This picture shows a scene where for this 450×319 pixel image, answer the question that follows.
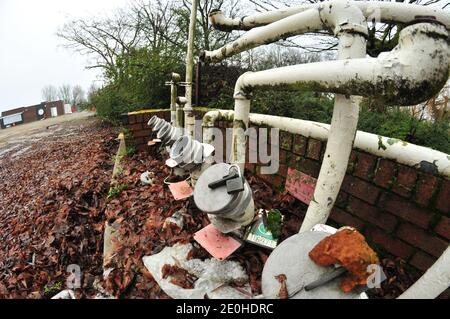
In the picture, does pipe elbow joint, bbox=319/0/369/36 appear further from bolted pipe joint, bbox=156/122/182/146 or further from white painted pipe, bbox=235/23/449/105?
bolted pipe joint, bbox=156/122/182/146

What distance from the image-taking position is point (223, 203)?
4.08 ft

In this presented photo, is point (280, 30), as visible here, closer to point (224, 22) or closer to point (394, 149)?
point (224, 22)

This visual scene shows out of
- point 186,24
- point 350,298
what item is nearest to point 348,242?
point 350,298

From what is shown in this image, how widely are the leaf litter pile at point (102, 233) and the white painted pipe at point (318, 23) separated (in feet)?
3.36

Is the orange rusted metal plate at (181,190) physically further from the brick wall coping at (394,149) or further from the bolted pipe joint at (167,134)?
the brick wall coping at (394,149)

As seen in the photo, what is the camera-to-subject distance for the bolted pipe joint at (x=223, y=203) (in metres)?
1.25

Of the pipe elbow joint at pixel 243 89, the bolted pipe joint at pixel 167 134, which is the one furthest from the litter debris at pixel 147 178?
the pipe elbow joint at pixel 243 89

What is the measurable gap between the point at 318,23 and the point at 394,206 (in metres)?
0.95

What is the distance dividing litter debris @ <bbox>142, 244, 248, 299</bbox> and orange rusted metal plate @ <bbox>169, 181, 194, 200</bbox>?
22.7 inches

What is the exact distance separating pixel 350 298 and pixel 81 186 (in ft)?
9.78

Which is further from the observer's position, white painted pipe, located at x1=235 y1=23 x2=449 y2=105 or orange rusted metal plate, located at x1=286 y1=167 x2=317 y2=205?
orange rusted metal plate, located at x1=286 y1=167 x2=317 y2=205

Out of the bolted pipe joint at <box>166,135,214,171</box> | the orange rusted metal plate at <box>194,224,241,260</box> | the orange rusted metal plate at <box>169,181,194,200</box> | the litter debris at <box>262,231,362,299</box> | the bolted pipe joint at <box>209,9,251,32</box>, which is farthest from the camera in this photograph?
the orange rusted metal plate at <box>169,181,194,200</box>

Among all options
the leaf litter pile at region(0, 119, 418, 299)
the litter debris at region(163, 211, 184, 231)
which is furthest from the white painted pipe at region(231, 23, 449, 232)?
the litter debris at region(163, 211, 184, 231)

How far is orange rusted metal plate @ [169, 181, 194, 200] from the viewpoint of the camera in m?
2.05
